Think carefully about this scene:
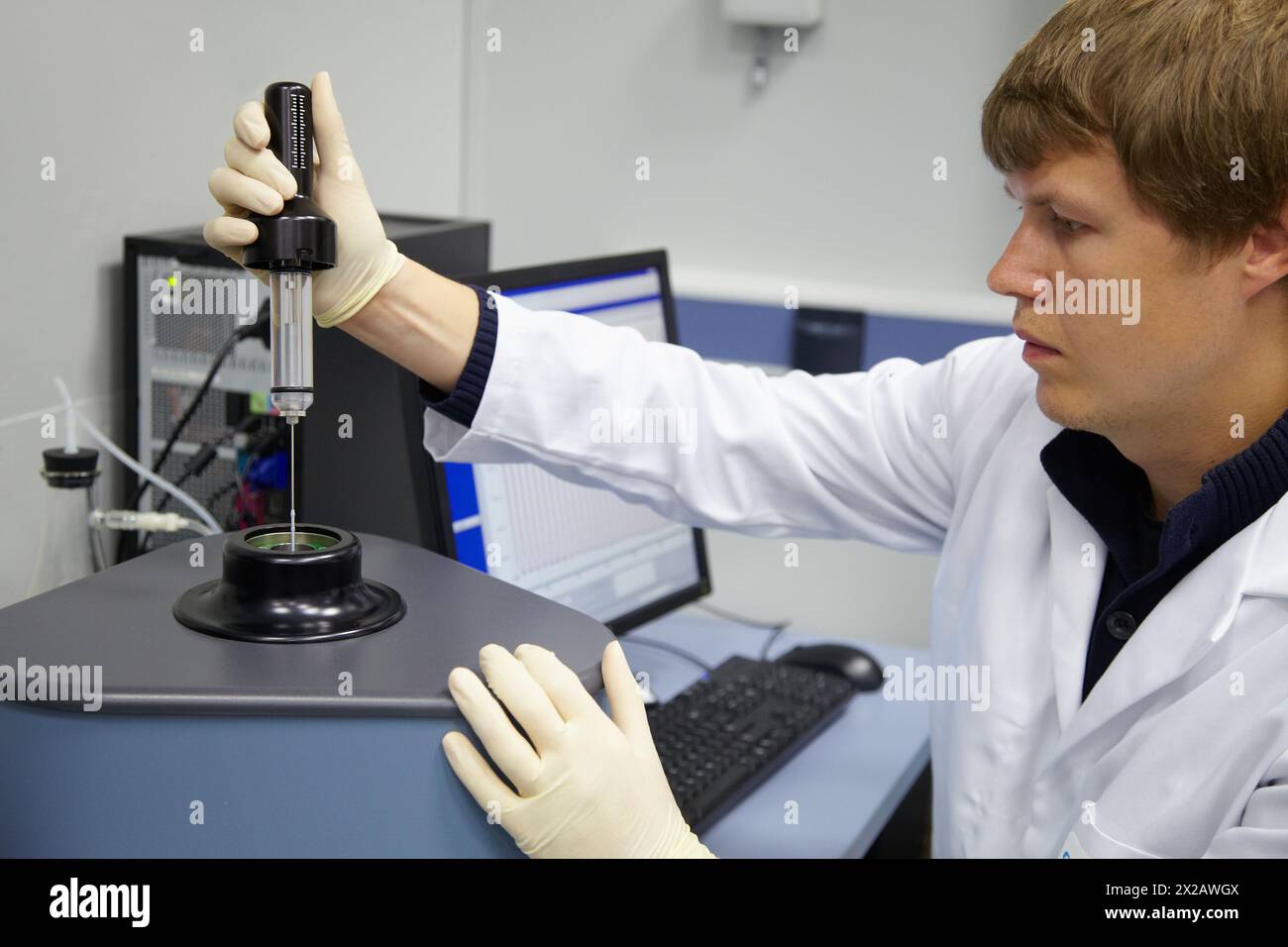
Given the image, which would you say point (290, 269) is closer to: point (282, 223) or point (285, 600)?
point (282, 223)

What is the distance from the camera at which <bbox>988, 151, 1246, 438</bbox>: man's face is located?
Result: 3.06 ft

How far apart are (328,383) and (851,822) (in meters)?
0.68

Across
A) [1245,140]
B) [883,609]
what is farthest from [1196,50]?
[883,609]

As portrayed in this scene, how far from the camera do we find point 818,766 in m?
1.35

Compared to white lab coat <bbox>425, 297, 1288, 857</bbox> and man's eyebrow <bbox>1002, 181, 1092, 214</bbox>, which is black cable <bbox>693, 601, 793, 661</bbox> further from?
man's eyebrow <bbox>1002, 181, 1092, 214</bbox>

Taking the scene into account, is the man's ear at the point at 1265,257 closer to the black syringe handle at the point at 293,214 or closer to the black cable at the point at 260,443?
the black syringe handle at the point at 293,214

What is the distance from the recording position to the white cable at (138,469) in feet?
3.94

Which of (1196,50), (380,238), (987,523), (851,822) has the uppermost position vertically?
(1196,50)

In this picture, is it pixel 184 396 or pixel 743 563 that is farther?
pixel 743 563

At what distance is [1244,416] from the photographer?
100 centimetres

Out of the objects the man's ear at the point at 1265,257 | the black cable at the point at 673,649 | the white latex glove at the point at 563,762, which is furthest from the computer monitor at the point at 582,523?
the man's ear at the point at 1265,257

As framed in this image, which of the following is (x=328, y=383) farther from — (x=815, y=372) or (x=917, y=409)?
(x=815, y=372)

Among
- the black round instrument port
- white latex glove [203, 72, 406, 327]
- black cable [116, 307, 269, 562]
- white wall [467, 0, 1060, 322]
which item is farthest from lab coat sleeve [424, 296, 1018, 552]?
white wall [467, 0, 1060, 322]

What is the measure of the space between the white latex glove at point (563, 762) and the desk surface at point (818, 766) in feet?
1.13
